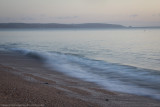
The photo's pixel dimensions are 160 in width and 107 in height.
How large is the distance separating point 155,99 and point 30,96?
4682 mm

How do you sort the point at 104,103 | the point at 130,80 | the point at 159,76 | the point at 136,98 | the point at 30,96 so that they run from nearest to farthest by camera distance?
the point at 30,96 < the point at 104,103 < the point at 136,98 < the point at 130,80 < the point at 159,76

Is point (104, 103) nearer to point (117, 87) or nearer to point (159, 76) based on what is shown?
point (117, 87)

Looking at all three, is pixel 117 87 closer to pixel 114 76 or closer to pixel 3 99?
pixel 114 76

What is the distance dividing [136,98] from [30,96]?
397 centimetres

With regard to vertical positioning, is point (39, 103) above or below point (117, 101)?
above

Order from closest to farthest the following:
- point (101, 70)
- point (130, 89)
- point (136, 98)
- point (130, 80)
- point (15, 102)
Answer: point (15, 102), point (136, 98), point (130, 89), point (130, 80), point (101, 70)

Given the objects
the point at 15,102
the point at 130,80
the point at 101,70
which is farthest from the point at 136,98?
the point at 101,70

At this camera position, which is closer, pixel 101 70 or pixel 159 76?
pixel 159 76

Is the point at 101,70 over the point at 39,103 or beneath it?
beneath

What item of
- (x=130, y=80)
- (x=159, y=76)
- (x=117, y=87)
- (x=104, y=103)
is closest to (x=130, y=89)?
(x=117, y=87)

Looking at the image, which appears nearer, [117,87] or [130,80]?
[117,87]

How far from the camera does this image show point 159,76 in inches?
444

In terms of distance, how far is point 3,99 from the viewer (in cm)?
461

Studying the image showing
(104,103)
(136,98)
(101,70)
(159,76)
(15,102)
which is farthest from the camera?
(101,70)
